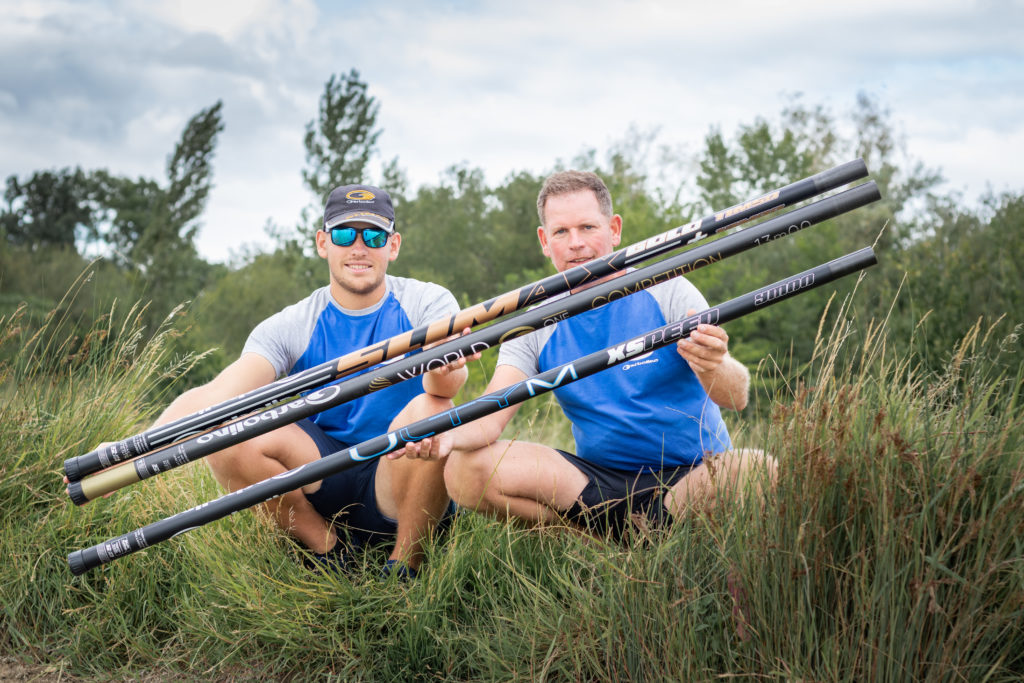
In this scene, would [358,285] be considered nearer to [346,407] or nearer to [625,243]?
[346,407]

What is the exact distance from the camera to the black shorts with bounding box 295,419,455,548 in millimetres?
3834

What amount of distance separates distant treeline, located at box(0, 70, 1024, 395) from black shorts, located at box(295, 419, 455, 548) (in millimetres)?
7602

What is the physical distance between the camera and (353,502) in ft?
12.7

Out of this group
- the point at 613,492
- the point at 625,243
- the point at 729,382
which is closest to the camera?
the point at 729,382

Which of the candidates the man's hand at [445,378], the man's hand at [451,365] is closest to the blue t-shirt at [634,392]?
the man's hand at [445,378]

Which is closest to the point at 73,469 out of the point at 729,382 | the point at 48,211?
the point at 729,382

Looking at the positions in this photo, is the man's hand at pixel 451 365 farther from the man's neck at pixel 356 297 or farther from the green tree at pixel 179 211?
the green tree at pixel 179 211

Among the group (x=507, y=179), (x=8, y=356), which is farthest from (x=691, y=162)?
(x=8, y=356)

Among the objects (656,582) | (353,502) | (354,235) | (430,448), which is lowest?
(656,582)

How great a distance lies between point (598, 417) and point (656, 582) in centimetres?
115

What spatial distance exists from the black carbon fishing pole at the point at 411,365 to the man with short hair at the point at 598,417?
0.36m

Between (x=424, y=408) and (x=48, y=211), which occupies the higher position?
(x=48, y=211)

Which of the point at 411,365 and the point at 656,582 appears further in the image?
the point at 411,365

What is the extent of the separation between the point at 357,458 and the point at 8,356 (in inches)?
132
